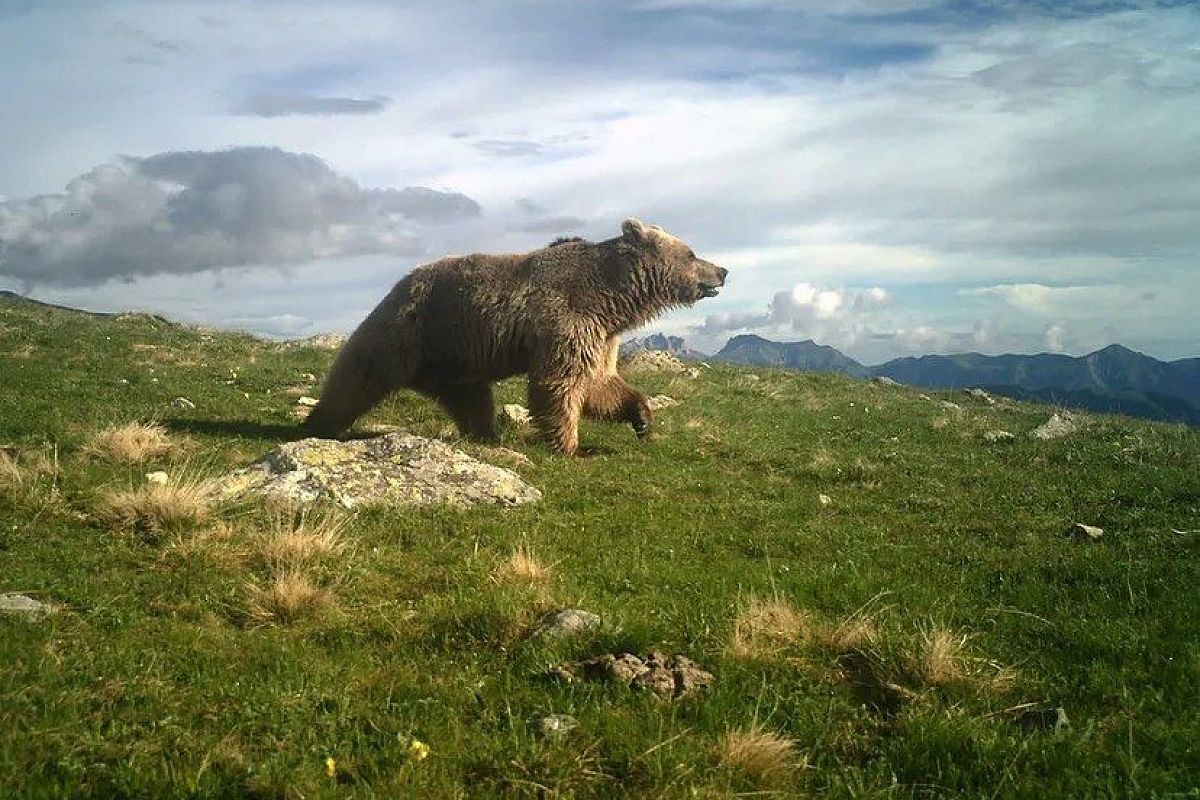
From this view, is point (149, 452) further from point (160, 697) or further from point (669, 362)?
point (669, 362)

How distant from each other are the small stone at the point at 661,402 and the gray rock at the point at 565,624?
48.0ft

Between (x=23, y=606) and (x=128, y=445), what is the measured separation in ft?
19.4

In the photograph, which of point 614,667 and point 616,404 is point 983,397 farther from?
point 614,667

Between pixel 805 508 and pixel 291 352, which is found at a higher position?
Result: pixel 291 352

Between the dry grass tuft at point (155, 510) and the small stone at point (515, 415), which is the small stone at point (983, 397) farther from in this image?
the dry grass tuft at point (155, 510)

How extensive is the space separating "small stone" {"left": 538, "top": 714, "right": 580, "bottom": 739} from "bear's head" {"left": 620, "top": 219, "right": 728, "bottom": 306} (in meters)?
11.3

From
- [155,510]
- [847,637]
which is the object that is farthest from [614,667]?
[155,510]

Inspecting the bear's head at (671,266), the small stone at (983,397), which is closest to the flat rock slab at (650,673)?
the bear's head at (671,266)

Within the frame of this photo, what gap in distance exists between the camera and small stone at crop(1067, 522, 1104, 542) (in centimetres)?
1030

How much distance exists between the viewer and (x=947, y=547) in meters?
9.80

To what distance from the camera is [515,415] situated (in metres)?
18.1

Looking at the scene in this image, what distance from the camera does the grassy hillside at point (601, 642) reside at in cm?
438

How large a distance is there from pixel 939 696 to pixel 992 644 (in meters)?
1.30

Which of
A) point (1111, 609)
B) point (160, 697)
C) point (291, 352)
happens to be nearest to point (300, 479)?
point (160, 697)
